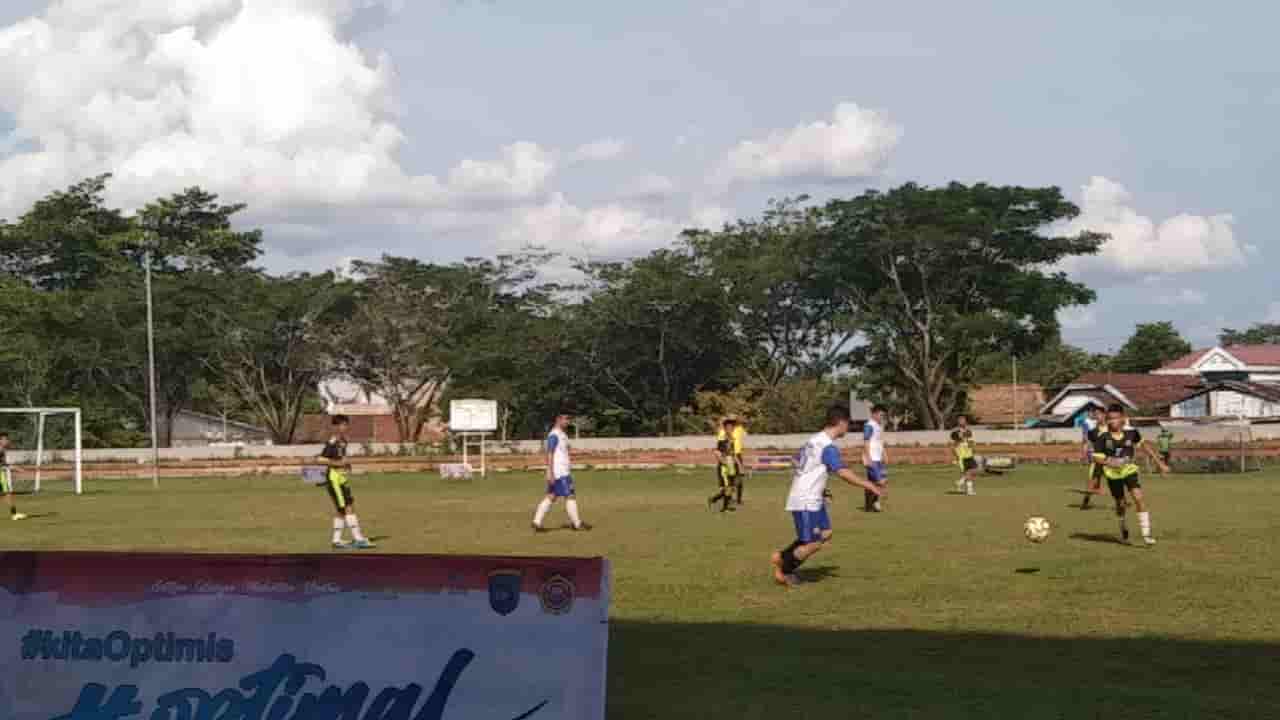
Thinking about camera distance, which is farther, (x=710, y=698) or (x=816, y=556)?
(x=816, y=556)

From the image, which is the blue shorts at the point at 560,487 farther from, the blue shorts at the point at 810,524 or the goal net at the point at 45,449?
the goal net at the point at 45,449

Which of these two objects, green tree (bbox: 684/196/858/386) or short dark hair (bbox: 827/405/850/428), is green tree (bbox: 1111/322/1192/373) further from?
short dark hair (bbox: 827/405/850/428)

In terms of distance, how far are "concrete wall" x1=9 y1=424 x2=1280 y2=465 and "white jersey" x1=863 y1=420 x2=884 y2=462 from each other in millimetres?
27207

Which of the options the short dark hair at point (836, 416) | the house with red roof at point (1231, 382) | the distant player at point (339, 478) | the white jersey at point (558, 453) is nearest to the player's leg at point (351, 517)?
the distant player at point (339, 478)

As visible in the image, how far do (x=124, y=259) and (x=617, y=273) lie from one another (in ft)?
102

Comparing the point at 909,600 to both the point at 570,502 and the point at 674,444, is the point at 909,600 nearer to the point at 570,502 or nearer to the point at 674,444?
the point at 570,502

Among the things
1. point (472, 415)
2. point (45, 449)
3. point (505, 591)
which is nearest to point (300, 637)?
point (505, 591)

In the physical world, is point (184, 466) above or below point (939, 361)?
below

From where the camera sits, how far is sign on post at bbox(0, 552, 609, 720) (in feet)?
18.8

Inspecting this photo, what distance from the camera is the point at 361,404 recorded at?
334ft

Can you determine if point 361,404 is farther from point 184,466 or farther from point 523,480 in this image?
point 523,480

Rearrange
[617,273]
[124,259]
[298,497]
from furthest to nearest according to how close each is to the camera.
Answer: [124,259] → [617,273] → [298,497]

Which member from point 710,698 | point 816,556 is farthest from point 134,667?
point 816,556

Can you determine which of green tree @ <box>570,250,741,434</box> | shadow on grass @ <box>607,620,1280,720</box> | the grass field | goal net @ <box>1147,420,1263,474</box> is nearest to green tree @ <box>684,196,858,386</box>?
green tree @ <box>570,250,741,434</box>
